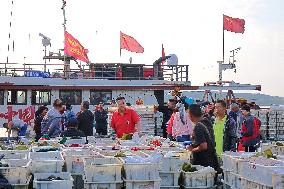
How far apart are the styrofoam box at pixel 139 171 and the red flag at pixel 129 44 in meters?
24.5

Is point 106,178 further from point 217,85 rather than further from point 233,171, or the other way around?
point 217,85

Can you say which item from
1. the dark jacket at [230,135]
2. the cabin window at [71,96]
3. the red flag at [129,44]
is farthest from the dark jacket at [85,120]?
the red flag at [129,44]

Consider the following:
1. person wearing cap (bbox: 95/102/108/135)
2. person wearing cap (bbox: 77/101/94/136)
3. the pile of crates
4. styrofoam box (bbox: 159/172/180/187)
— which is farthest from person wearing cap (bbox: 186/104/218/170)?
person wearing cap (bbox: 95/102/108/135)

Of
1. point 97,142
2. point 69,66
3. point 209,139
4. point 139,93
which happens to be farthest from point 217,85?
point 209,139

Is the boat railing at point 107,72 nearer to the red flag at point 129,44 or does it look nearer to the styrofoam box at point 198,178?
the red flag at point 129,44

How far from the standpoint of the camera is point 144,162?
21.8 ft

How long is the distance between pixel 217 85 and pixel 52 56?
913 cm

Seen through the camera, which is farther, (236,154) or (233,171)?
(236,154)

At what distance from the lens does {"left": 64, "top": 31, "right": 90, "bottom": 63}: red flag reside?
2561cm

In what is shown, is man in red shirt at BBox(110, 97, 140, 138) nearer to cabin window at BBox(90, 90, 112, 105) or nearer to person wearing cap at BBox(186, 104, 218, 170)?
person wearing cap at BBox(186, 104, 218, 170)

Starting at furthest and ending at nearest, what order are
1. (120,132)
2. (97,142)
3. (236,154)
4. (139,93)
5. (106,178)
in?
(139,93)
(120,132)
(97,142)
(236,154)
(106,178)

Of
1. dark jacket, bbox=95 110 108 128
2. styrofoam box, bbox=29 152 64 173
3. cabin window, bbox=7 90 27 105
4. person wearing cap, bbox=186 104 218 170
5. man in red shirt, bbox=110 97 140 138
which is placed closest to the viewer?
styrofoam box, bbox=29 152 64 173

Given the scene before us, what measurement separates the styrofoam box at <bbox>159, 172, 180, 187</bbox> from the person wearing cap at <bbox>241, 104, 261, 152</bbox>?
6.50 meters

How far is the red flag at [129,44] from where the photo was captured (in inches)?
1214
